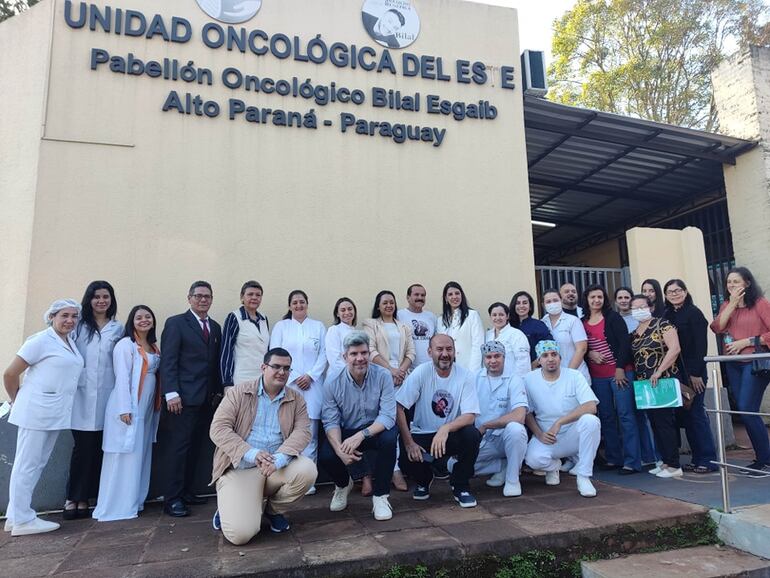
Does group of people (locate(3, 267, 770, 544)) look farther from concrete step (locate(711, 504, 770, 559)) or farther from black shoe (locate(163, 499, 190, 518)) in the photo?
concrete step (locate(711, 504, 770, 559))

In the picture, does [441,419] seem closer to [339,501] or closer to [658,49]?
[339,501]

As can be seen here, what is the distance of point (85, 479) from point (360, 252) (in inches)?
127

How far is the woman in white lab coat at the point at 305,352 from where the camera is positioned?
469 centimetres

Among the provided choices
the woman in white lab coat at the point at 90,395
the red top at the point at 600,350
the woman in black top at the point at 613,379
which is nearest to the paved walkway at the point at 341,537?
the woman in white lab coat at the point at 90,395

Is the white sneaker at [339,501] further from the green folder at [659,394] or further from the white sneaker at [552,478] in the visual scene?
the green folder at [659,394]

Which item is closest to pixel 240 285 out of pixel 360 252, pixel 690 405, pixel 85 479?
pixel 360 252

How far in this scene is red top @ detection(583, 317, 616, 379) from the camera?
5062 mm

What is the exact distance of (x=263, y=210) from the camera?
554 centimetres

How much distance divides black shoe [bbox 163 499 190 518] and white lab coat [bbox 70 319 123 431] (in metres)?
0.81

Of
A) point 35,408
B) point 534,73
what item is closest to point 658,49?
point 534,73

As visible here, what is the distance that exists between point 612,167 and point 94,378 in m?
8.12

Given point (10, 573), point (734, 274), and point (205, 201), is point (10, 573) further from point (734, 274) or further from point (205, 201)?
point (734, 274)

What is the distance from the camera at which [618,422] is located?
518 centimetres

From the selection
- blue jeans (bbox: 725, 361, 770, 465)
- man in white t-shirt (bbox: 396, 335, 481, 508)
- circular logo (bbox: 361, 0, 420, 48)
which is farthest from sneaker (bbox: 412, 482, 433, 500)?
circular logo (bbox: 361, 0, 420, 48)
